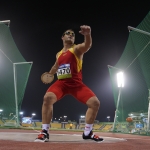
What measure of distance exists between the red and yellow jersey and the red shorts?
0.42 ft

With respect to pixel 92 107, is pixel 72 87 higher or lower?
higher

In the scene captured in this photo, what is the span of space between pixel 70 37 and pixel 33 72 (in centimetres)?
4206

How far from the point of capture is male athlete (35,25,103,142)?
3.91 metres

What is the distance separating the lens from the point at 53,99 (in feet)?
12.9

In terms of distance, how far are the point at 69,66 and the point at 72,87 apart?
1.35 feet

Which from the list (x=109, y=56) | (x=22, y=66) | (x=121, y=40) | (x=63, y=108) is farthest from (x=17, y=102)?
(x=63, y=108)

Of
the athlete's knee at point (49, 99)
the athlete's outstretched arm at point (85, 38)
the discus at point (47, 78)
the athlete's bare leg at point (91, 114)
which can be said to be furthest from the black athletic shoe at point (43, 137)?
→ the athlete's outstretched arm at point (85, 38)

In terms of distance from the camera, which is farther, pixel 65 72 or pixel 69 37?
pixel 69 37

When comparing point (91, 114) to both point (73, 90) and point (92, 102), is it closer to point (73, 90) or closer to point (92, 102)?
point (92, 102)

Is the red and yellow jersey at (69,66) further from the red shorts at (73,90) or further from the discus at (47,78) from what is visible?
the discus at (47,78)

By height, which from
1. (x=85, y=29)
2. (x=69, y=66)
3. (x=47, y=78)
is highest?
(x=85, y=29)

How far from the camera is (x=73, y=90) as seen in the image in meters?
4.21

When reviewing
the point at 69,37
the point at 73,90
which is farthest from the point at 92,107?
the point at 69,37

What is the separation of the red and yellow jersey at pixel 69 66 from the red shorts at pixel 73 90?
127 mm
